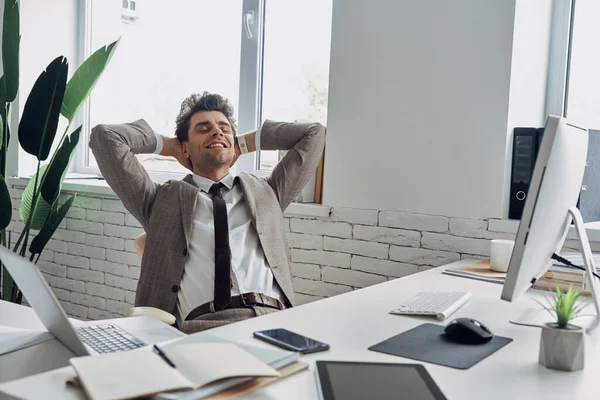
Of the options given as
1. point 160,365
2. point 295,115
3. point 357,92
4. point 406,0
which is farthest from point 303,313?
point 295,115

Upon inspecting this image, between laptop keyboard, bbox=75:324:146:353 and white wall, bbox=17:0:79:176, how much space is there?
2.86 meters

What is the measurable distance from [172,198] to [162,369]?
1434mm

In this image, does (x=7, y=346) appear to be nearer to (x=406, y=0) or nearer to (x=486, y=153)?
(x=486, y=153)

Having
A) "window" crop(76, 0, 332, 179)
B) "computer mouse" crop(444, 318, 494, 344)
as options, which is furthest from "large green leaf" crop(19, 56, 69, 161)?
"computer mouse" crop(444, 318, 494, 344)

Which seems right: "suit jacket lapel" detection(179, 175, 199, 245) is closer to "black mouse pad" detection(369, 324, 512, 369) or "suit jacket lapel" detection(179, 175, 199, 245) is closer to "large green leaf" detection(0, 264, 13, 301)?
"black mouse pad" detection(369, 324, 512, 369)

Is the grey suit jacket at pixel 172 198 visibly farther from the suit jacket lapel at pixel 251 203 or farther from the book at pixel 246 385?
the book at pixel 246 385

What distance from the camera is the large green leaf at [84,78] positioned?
118 inches

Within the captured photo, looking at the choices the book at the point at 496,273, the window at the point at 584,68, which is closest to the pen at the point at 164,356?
the book at the point at 496,273

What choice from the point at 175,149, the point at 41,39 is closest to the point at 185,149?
the point at 175,149

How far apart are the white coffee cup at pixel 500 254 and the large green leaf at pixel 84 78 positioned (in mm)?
2003

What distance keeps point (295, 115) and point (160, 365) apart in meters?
2.26

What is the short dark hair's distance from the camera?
8.34 ft

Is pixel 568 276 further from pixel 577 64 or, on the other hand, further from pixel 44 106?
pixel 44 106

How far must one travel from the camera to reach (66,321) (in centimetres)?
105
